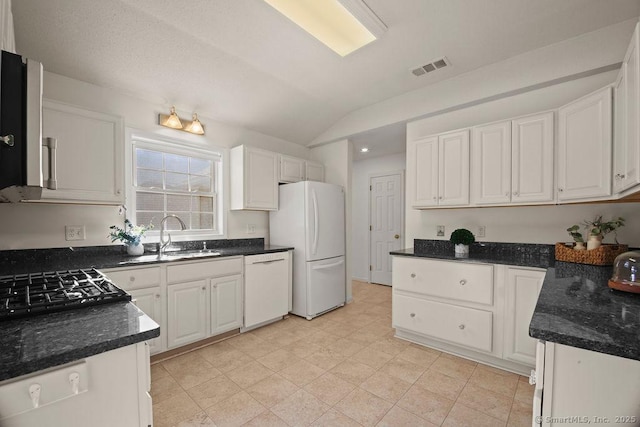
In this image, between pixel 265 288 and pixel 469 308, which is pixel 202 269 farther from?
pixel 469 308

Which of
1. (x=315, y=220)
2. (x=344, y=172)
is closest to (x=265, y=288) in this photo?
(x=315, y=220)

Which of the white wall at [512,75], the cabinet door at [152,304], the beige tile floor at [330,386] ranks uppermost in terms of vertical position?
the white wall at [512,75]

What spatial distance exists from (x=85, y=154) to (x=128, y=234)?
2.45ft

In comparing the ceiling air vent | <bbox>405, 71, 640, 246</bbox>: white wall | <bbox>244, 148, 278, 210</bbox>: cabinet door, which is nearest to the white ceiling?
the ceiling air vent

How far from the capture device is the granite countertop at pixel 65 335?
27.6 inches

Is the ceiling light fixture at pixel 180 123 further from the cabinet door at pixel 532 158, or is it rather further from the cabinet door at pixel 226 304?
the cabinet door at pixel 532 158

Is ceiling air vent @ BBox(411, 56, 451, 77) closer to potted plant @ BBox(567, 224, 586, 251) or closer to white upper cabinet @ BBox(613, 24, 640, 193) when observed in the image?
white upper cabinet @ BBox(613, 24, 640, 193)

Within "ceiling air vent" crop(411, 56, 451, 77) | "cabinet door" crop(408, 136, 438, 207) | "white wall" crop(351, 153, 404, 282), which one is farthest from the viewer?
"white wall" crop(351, 153, 404, 282)

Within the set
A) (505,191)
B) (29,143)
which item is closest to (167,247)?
(29,143)

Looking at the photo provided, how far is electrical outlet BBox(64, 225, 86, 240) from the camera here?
2.35 metres

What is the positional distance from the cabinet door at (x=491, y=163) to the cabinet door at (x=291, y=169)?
2.16 metres

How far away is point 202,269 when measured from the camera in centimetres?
265

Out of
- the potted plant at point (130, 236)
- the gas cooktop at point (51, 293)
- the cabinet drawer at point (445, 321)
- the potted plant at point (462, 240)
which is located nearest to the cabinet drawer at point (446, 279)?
the cabinet drawer at point (445, 321)

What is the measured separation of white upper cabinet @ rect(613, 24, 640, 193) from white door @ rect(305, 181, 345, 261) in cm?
258
